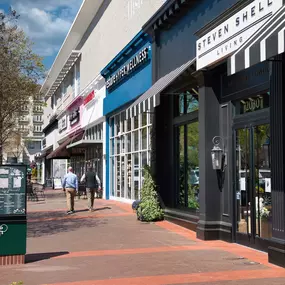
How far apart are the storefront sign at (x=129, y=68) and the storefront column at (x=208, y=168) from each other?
644cm

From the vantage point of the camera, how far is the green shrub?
14.6 metres

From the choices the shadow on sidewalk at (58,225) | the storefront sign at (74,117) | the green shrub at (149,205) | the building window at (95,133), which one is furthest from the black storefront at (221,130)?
the storefront sign at (74,117)

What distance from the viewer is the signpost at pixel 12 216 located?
8523 mm

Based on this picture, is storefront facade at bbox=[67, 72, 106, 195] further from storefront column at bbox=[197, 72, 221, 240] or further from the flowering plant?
the flowering plant

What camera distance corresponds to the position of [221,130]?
36.6 feet

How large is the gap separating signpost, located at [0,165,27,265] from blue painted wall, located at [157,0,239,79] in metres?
5.85

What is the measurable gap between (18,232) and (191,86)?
6435mm

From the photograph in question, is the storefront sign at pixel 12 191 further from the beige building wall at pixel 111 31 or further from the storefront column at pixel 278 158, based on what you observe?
the beige building wall at pixel 111 31

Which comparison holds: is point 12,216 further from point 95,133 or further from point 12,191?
point 95,133

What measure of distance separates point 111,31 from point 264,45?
1919cm

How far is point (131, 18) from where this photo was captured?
2133 centimetres

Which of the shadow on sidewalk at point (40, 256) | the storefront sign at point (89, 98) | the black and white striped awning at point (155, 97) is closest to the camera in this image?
the shadow on sidewalk at point (40, 256)

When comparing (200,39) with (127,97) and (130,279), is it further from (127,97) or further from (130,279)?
(127,97)

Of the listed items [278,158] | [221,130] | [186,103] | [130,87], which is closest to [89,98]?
[130,87]
